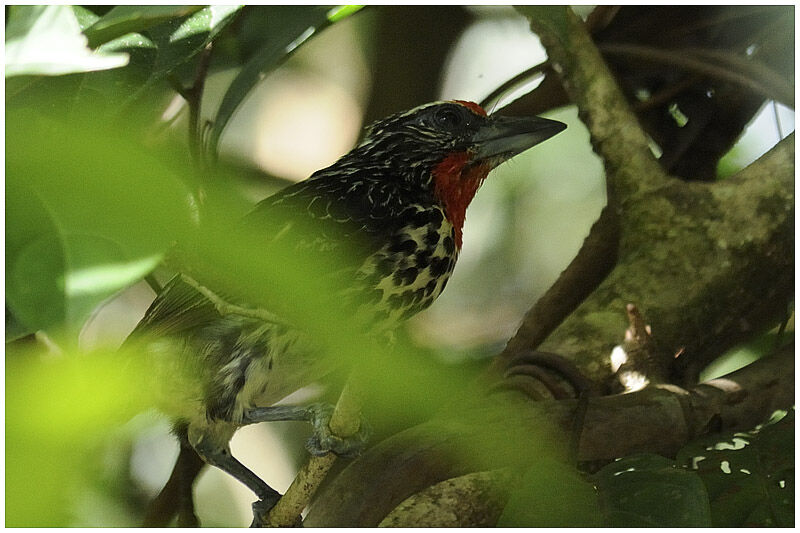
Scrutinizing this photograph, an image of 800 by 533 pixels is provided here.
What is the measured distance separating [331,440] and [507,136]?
669 millimetres

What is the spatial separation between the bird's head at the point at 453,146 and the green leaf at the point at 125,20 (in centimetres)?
61

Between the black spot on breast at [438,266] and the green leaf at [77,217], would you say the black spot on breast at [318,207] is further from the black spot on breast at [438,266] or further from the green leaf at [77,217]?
the green leaf at [77,217]

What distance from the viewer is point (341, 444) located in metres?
0.98

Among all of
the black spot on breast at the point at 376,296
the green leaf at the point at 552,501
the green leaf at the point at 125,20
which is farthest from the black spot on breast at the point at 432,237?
the green leaf at the point at 125,20

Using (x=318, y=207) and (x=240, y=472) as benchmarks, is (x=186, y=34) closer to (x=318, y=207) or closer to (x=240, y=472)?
(x=318, y=207)

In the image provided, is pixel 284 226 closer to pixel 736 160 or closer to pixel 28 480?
pixel 28 480

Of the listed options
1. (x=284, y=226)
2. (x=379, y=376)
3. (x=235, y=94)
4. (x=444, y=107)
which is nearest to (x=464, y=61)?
(x=444, y=107)

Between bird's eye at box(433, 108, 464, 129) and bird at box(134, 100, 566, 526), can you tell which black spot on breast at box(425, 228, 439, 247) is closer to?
bird at box(134, 100, 566, 526)

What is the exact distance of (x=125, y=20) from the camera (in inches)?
31.7

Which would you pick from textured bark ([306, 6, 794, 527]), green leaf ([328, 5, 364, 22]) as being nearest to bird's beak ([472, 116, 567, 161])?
textured bark ([306, 6, 794, 527])

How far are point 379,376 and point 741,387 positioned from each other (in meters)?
0.79

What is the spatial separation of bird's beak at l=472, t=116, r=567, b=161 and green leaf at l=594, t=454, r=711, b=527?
1.74 feet

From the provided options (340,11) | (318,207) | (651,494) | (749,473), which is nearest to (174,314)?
(318,207)

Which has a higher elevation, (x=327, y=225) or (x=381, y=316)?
(x=327, y=225)
